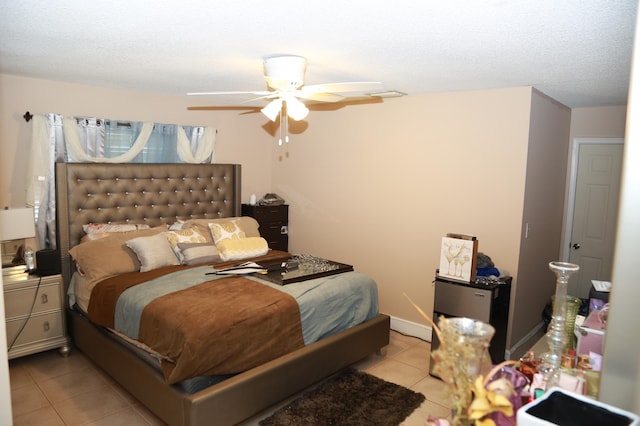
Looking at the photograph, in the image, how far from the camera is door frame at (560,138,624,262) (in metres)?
4.86

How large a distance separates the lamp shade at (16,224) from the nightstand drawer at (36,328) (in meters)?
0.70

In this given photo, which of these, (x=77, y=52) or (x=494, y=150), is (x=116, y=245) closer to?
(x=77, y=52)

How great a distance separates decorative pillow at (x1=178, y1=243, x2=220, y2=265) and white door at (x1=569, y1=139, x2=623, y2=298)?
3984 millimetres

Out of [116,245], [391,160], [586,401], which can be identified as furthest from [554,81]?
[116,245]

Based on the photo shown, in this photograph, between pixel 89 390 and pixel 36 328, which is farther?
pixel 36 328

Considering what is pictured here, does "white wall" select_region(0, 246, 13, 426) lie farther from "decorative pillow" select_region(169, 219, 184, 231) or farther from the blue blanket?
"decorative pillow" select_region(169, 219, 184, 231)

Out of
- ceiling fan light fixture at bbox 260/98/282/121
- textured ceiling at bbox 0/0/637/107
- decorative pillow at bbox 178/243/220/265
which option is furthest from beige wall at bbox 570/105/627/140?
decorative pillow at bbox 178/243/220/265

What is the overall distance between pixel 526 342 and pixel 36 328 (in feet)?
14.8

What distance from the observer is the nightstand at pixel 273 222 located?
17.6 feet

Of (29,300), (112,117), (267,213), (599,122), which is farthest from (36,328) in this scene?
(599,122)

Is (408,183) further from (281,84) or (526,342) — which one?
(281,84)

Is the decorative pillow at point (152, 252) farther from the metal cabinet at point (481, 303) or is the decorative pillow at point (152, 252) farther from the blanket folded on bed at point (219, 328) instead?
the metal cabinet at point (481, 303)

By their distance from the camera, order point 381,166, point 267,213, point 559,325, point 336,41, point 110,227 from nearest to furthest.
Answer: point 559,325, point 336,41, point 110,227, point 381,166, point 267,213

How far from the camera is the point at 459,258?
3.71m
